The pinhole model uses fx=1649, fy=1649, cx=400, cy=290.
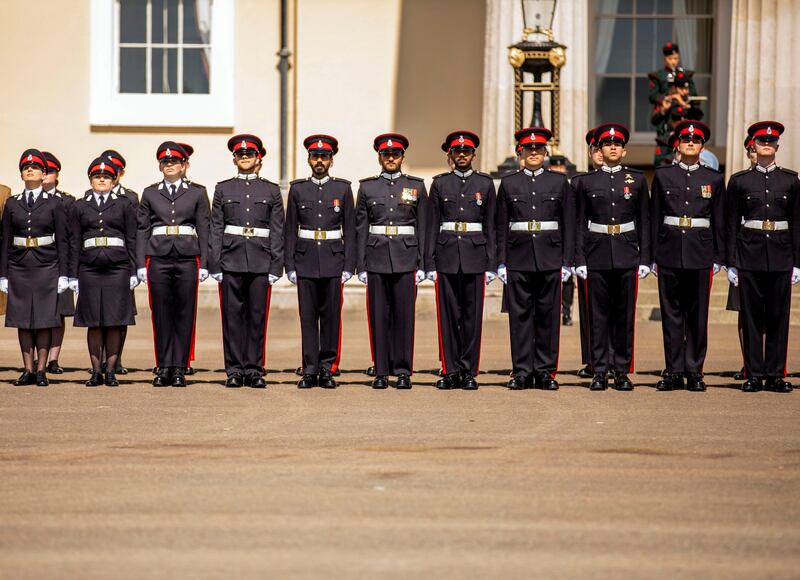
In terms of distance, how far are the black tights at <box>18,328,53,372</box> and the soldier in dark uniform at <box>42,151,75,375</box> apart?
13cm

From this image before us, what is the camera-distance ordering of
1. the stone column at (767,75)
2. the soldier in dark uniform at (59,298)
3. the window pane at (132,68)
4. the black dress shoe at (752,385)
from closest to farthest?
the black dress shoe at (752,385), the soldier in dark uniform at (59,298), the stone column at (767,75), the window pane at (132,68)

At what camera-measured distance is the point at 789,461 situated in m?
8.25

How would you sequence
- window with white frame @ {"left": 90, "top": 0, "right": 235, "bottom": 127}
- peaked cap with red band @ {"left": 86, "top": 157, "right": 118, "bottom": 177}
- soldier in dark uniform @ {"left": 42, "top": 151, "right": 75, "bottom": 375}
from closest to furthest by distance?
peaked cap with red band @ {"left": 86, "top": 157, "right": 118, "bottom": 177} → soldier in dark uniform @ {"left": 42, "top": 151, "right": 75, "bottom": 375} → window with white frame @ {"left": 90, "top": 0, "right": 235, "bottom": 127}

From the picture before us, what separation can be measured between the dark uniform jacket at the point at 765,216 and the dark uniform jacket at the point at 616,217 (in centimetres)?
61

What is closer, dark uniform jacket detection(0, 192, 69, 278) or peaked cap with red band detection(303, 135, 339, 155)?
peaked cap with red band detection(303, 135, 339, 155)

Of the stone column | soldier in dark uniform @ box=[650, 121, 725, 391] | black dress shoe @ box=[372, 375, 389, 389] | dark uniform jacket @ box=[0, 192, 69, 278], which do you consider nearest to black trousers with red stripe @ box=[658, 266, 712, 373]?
soldier in dark uniform @ box=[650, 121, 725, 391]

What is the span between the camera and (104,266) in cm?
1192

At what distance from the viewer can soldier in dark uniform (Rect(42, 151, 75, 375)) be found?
40.0ft

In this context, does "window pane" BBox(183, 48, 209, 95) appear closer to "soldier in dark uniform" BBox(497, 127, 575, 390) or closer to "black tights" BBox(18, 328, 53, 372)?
"black tights" BBox(18, 328, 53, 372)

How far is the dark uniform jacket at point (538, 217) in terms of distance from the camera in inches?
456

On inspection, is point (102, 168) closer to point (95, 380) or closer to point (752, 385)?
point (95, 380)

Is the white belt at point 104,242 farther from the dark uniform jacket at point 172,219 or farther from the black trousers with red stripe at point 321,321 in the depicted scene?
the black trousers with red stripe at point 321,321

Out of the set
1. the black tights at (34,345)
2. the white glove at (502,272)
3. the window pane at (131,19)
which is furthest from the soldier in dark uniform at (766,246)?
the window pane at (131,19)

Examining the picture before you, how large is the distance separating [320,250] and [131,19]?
11451 millimetres
